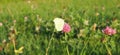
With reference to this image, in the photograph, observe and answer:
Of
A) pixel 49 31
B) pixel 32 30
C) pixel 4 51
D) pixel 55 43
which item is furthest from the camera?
pixel 32 30

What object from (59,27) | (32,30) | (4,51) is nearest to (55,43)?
(4,51)

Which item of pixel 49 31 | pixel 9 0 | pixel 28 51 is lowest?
pixel 28 51

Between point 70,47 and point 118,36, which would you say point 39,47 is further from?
point 118,36

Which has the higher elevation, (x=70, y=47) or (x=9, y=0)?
(x=9, y=0)

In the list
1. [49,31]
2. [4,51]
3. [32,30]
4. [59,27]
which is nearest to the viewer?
[59,27]

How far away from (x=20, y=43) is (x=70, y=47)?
1.82 ft

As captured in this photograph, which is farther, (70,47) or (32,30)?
(32,30)

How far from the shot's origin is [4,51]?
2564mm

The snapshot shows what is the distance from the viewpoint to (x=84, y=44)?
2588 millimetres

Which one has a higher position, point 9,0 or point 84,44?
point 9,0

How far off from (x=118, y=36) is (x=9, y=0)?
1226 cm

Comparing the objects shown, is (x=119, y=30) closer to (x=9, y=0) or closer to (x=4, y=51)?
(x=4, y=51)

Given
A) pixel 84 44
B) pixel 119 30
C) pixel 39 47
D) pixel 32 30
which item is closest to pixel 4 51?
pixel 39 47

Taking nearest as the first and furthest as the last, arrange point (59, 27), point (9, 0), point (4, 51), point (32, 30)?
point (59, 27), point (4, 51), point (32, 30), point (9, 0)
